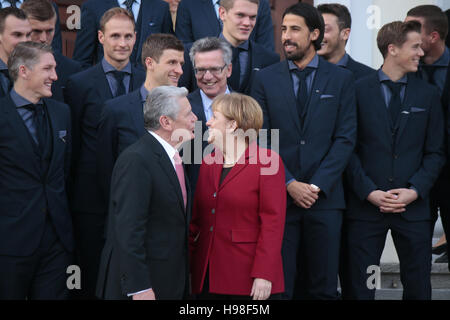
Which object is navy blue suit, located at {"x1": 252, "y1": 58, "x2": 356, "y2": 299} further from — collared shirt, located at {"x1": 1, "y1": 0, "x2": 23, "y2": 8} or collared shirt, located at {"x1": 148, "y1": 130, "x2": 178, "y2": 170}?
collared shirt, located at {"x1": 1, "y1": 0, "x2": 23, "y2": 8}

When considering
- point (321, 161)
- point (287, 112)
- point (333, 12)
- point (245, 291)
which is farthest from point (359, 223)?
point (333, 12)

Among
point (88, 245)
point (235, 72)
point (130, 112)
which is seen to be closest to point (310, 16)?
point (235, 72)

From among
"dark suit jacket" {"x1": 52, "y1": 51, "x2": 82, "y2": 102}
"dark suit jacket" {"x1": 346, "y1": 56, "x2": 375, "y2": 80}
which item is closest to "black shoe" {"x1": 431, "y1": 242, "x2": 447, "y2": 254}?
"dark suit jacket" {"x1": 346, "y1": 56, "x2": 375, "y2": 80}

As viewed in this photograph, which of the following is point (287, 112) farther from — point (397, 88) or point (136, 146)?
point (136, 146)

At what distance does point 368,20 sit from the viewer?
21.9ft

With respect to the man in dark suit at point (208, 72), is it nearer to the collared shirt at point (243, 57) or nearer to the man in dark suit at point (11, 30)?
the collared shirt at point (243, 57)

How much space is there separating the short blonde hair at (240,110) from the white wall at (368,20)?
10.2 feet

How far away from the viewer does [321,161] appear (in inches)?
184

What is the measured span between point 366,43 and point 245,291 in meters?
3.62

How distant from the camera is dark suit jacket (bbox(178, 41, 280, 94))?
5.23 metres

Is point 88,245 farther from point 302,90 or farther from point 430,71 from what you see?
point 430,71

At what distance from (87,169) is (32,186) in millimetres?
686

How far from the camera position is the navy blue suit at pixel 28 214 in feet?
13.9

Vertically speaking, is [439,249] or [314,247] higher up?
[314,247]
